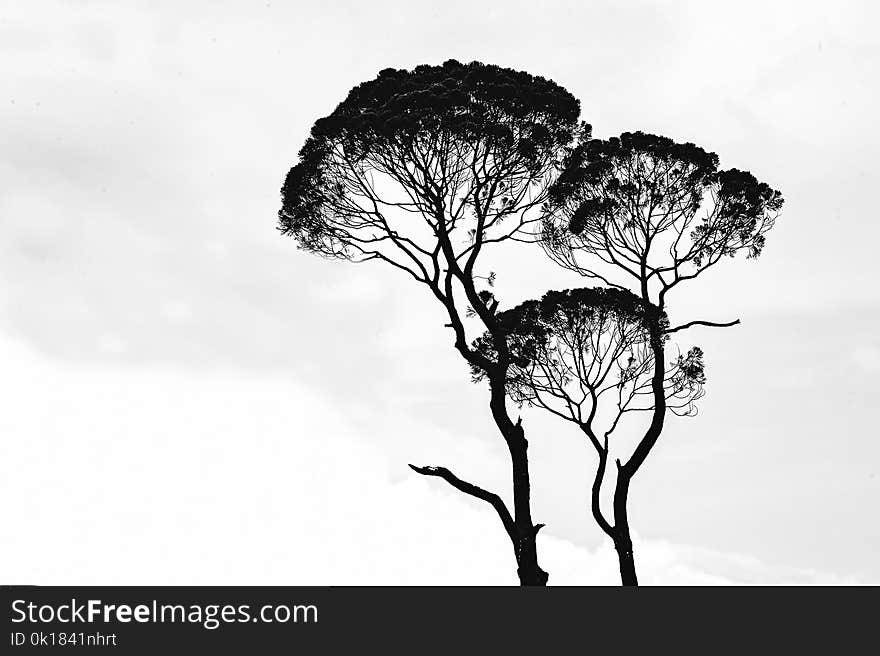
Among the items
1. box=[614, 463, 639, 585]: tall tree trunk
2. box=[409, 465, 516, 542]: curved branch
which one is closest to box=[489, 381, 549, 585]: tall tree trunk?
box=[409, 465, 516, 542]: curved branch

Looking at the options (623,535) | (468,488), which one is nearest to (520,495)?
(468,488)

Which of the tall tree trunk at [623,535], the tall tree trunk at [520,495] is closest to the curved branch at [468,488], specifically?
the tall tree trunk at [520,495]

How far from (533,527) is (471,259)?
6136 mm

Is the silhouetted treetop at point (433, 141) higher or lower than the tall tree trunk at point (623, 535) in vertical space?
higher

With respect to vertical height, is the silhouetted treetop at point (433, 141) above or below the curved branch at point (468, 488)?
above

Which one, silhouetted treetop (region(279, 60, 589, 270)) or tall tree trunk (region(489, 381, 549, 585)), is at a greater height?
silhouetted treetop (region(279, 60, 589, 270))

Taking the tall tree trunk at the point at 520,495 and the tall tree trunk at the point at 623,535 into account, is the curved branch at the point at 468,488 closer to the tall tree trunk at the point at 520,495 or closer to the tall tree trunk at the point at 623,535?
the tall tree trunk at the point at 520,495

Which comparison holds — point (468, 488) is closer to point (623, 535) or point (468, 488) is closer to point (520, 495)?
point (520, 495)

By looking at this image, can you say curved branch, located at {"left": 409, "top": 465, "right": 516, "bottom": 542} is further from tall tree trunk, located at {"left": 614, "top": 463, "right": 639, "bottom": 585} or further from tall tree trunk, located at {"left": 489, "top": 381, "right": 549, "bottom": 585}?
tall tree trunk, located at {"left": 614, "top": 463, "right": 639, "bottom": 585}
